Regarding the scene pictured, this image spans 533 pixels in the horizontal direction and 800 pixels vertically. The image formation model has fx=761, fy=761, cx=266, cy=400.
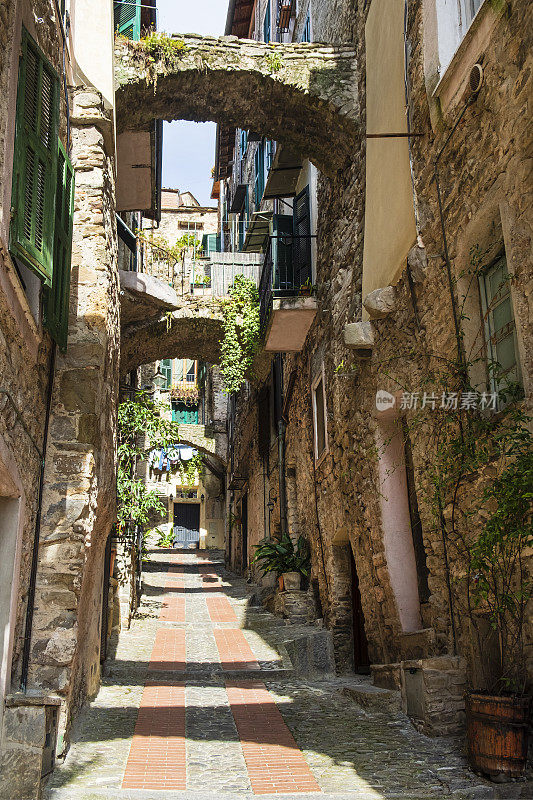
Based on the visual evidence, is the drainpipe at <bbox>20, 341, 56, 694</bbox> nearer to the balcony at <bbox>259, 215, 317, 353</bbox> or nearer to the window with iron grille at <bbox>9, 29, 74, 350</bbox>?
the window with iron grille at <bbox>9, 29, 74, 350</bbox>

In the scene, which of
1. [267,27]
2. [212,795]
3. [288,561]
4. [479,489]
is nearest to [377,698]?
[212,795]

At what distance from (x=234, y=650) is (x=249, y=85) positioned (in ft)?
24.5

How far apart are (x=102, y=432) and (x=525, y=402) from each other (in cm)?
362

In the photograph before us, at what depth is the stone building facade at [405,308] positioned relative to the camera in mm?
5348

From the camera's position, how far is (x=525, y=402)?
4.72 meters

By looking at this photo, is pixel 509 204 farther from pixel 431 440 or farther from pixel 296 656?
pixel 296 656

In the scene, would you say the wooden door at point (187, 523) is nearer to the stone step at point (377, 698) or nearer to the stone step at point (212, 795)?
the stone step at point (377, 698)

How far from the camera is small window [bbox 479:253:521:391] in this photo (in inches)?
209

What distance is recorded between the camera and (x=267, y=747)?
19.5ft

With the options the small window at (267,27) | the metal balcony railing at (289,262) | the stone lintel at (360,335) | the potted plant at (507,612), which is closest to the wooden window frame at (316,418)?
the metal balcony railing at (289,262)

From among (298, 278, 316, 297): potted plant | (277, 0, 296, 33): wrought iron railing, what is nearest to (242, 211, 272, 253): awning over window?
(277, 0, 296, 33): wrought iron railing

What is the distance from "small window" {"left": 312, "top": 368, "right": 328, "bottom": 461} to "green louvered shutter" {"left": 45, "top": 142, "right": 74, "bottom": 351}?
4.86 metres

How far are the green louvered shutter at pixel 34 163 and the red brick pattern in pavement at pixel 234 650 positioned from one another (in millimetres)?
6110

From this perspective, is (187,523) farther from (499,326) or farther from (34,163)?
(34,163)
